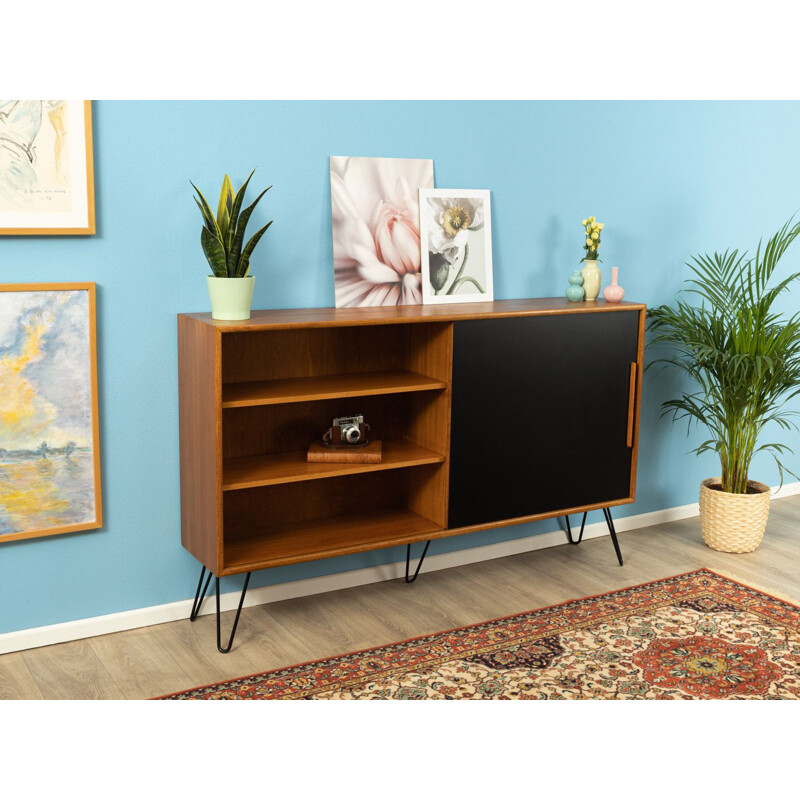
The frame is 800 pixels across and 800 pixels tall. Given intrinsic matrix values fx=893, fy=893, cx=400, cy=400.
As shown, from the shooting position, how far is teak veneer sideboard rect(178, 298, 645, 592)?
8.91 feet

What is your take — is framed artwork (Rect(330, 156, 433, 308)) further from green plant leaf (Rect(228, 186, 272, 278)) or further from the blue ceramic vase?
the blue ceramic vase

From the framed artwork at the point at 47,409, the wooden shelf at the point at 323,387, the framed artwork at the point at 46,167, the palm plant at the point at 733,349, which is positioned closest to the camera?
the framed artwork at the point at 46,167

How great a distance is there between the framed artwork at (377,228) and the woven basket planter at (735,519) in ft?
4.99

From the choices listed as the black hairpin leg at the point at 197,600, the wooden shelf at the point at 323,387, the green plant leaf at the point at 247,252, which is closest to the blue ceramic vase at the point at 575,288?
the wooden shelf at the point at 323,387

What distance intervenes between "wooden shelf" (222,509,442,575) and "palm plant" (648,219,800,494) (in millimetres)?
1353

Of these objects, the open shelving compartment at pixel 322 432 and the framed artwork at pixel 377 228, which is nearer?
the open shelving compartment at pixel 322 432

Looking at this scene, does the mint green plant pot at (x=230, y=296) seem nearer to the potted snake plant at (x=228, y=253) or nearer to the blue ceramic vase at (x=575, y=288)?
the potted snake plant at (x=228, y=253)

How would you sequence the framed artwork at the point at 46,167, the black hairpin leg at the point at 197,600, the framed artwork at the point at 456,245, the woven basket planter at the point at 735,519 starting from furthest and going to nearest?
the woven basket planter at the point at 735,519 → the framed artwork at the point at 456,245 → the black hairpin leg at the point at 197,600 → the framed artwork at the point at 46,167

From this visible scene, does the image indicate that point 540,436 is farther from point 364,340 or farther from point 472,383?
point 364,340

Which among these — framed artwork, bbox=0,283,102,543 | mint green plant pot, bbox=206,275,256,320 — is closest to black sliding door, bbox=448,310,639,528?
mint green plant pot, bbox=206,275,256,320

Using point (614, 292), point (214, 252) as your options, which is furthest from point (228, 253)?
point (614, 292)

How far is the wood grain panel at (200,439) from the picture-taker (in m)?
2.52

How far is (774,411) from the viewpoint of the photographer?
4.26 m

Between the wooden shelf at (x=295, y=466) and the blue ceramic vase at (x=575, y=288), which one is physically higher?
the blue ceramic vase at (x=575, y=288)
